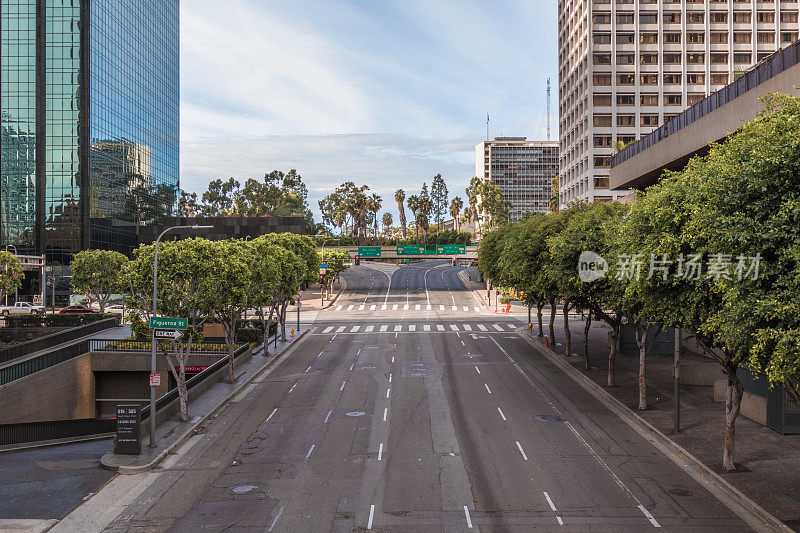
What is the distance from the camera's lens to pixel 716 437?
22250mm

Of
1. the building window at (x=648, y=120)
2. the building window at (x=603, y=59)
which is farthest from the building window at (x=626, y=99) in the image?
the building window at (x=603, y=59)

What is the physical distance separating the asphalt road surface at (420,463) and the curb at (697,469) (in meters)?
0.40

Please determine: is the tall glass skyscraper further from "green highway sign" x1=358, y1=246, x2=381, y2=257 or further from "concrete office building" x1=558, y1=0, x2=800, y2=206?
"concrete office building" x1=558, y1=0, x2=800, y2=206

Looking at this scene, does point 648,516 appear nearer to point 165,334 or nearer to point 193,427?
point 193,427

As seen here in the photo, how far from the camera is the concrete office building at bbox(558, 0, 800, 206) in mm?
91062

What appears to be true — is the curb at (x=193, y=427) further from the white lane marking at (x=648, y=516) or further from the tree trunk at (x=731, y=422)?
the tree trunk at (x=731, y=422)

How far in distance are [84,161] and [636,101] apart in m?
82.5

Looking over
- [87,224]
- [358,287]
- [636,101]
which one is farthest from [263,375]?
[636,101]

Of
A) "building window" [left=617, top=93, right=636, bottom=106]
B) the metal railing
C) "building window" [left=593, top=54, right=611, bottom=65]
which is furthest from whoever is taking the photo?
"building window" [left=617, top=93, right=636, bottom=106]

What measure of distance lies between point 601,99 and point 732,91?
6464 centimetres

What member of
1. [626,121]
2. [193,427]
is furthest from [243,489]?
[626,121]

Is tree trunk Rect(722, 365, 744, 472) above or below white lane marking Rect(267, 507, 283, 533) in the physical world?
above

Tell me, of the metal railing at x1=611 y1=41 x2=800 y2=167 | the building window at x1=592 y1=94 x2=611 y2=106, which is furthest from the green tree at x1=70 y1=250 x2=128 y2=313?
the building window at x1=592 y1=94 x2=611 y2=106

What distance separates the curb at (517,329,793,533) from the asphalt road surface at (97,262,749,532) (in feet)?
1.32
